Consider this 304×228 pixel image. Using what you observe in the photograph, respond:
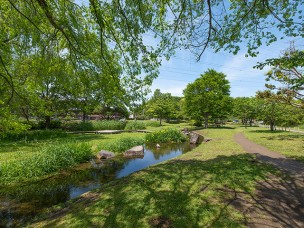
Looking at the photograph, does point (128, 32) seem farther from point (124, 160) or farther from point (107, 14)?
point (124, 160)

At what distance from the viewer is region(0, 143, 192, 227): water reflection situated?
5.08m

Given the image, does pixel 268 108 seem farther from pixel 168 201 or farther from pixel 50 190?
pixel 50 190

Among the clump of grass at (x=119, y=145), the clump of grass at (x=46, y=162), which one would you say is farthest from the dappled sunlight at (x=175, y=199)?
the clump of grass at (x=119, y=145)

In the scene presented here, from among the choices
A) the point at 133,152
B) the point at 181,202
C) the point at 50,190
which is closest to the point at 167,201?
the point at 181,202

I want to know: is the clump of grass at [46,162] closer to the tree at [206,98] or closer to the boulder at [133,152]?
the boulder at [133,152]

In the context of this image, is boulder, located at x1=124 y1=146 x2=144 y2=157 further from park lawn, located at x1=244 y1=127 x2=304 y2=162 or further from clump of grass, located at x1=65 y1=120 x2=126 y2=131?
clump of grass, located at x1=65 y1=120 x2=126 y2=131

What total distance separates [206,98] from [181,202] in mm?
24750

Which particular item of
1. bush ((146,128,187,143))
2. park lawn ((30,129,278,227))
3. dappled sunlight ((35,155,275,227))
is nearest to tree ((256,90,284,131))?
bush ((146,128,187,143))

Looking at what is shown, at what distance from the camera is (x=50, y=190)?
653 cm

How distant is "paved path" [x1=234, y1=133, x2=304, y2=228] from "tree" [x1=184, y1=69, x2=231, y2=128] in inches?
859

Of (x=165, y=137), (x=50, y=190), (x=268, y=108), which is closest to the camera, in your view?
(x=50, y=190)

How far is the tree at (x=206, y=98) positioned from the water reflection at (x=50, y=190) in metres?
20.0

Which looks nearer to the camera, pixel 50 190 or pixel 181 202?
pixel 181 202

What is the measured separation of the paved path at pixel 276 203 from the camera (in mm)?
3619
